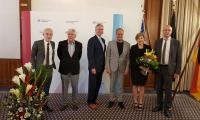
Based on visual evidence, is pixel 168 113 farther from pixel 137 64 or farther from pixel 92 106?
pixel 92 106

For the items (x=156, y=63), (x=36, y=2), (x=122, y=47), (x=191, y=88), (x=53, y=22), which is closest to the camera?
(x=156, y=63)

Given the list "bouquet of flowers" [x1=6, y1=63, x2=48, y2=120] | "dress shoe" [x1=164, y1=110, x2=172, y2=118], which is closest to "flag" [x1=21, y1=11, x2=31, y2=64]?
"dress shoe" [x1=164, y1=110, x2=172, y2=118]

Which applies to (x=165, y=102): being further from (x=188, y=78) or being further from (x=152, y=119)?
(x=188, y=78)

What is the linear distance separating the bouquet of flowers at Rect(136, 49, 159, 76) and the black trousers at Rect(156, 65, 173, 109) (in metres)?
0.15

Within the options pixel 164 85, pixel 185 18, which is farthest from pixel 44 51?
pixel 185 18

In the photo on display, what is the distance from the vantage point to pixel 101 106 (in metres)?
5.15

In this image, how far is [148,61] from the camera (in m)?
4.59

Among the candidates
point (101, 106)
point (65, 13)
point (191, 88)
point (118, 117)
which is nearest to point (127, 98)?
point (101, 106)

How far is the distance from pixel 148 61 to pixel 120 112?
3.28 feet

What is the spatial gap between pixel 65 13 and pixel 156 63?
6.79 feet

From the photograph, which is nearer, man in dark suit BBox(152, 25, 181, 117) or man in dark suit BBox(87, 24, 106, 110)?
man in dark suit BBox(152, 25, 181, 117)

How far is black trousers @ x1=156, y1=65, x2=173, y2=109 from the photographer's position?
4.70m

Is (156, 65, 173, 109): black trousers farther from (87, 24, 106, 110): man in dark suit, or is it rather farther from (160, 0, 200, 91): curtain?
(160, 0, 200, 91): curtain

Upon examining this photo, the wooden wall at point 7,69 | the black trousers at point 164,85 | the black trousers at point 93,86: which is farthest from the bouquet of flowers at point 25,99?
the wooden wall at point 7,69
